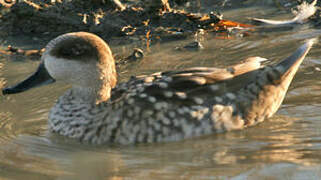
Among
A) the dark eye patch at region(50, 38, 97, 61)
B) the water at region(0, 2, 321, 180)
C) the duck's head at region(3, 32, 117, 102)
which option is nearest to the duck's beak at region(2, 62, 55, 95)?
the duck's head at region(3, 32, 117, 102)

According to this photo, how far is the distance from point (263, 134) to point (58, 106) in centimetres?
228

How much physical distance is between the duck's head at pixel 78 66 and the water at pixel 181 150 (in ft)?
2.04

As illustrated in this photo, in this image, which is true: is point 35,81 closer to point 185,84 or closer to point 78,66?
point 78,66

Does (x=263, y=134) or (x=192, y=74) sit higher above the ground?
(x=192, y=74)

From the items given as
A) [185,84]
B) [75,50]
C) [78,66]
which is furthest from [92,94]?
[185,84]

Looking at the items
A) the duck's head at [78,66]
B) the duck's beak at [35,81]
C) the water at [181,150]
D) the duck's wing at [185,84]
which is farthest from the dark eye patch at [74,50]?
the water at [181,150]

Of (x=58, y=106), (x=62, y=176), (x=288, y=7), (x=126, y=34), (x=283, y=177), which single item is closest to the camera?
(x=283, y=177)

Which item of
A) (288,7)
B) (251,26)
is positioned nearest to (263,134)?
(251,26)

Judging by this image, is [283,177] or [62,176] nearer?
[283,177]

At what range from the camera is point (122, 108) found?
5.91 meters

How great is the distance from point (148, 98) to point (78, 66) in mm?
868

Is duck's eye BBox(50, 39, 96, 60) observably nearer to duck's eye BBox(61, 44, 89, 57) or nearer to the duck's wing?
duck's eye BBox(61, 44, 89, 57)

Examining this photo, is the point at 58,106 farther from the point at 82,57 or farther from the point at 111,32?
the point at 111,32

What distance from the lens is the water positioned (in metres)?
4.84
